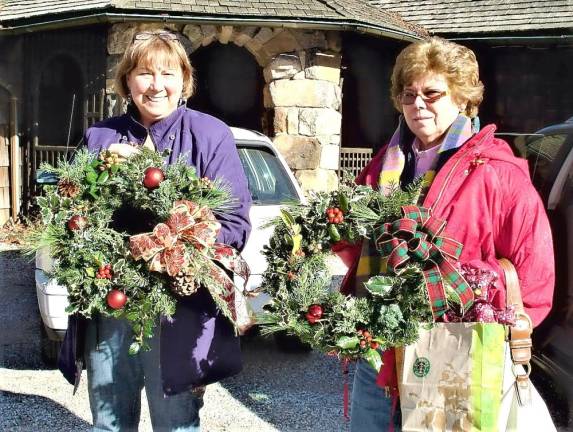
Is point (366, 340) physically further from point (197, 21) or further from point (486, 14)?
point (486, 14)

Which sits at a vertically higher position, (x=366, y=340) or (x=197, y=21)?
(x=197, y=21)

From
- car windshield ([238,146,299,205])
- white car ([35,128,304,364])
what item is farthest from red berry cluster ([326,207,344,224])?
car windshield ([238,146,299,205])

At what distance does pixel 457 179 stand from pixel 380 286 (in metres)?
0.41

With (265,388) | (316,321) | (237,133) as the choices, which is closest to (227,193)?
(316,321)

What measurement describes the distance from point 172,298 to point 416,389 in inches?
31.8

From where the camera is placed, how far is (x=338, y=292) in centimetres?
224

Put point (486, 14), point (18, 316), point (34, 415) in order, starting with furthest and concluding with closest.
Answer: point (486, 14)
point (18, 316)
point (34, 415)

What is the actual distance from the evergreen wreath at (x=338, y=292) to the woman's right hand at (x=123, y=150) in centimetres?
54

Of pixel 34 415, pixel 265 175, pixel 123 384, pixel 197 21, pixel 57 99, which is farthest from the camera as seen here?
pixel 57 99

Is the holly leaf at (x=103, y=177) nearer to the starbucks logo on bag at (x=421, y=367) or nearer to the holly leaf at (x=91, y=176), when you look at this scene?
the holly leaf at (x=91, y=176)

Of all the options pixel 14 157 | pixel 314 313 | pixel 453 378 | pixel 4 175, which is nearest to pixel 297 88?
pixel 14 157

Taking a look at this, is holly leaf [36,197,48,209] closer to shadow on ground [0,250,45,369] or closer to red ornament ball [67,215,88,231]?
red ornament ball [67,215,88,231]

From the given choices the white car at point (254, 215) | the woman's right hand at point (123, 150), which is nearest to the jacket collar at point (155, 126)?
the woman's right hand at point (123, 150)

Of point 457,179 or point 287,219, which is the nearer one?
point 457,179
